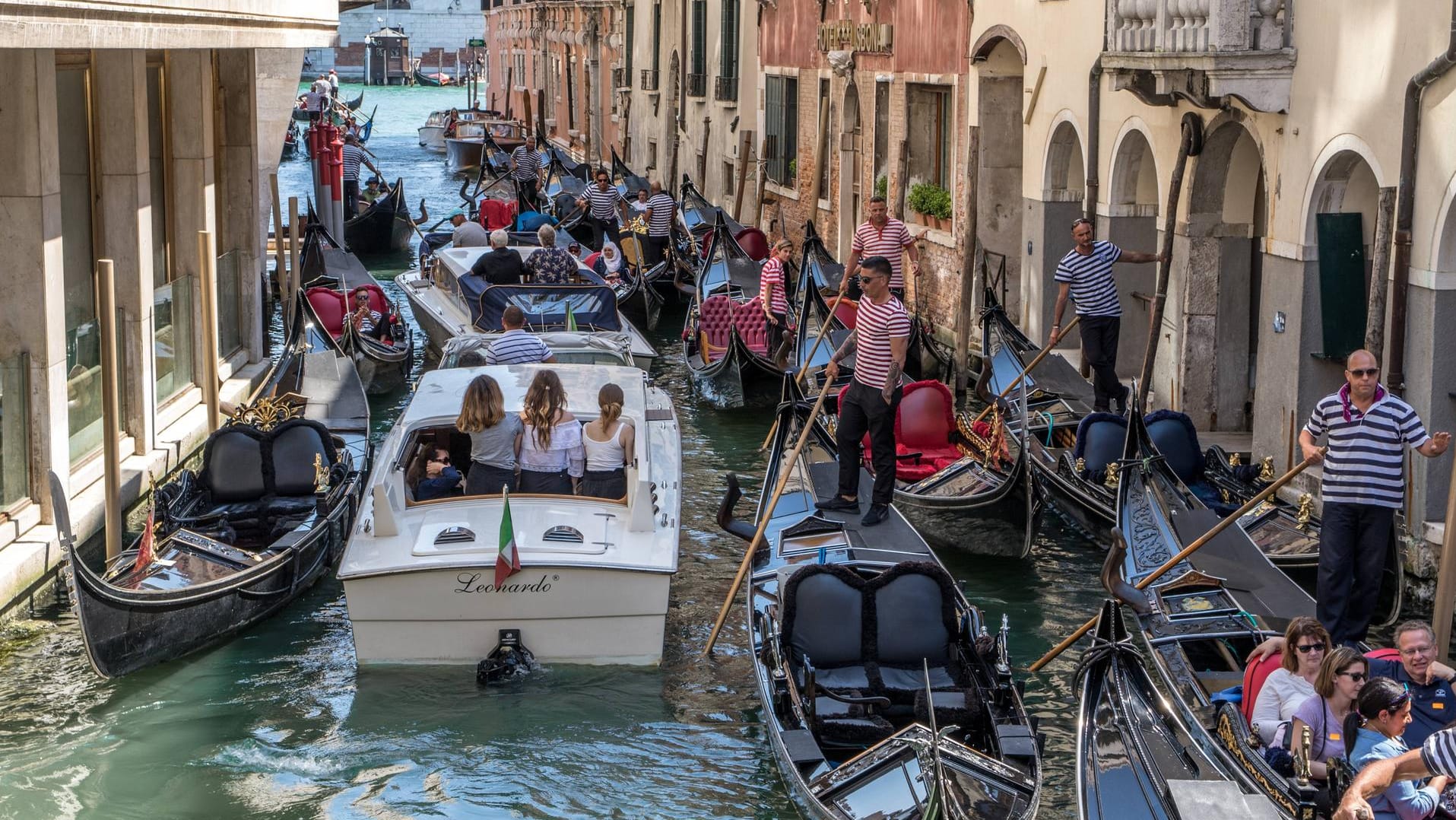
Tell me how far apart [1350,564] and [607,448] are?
90.0 inches

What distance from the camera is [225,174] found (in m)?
9.41

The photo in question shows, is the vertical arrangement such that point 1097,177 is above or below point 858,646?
above

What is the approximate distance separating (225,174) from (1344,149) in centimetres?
574

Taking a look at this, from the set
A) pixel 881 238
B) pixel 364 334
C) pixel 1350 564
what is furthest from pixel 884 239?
pixel 1350 564

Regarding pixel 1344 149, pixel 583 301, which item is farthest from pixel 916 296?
pixel 1344 149

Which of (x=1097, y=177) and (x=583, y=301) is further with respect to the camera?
(x=583, y=301)

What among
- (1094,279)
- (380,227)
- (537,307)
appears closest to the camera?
(1094,279)

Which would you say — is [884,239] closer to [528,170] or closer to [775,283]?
[775,283]

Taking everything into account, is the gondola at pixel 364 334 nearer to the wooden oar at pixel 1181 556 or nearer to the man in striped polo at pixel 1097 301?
the man in striped polo at pixel 1097 301

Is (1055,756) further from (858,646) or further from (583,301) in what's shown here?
(583,301)

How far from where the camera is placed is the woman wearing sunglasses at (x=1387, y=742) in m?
3.36

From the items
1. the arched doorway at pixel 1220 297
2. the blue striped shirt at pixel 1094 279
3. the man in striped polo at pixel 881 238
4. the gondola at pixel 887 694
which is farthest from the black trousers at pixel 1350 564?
the man in striped polo at pixel 881 238

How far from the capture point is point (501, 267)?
10.1 meters

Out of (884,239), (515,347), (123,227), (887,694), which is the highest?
(123,227)
